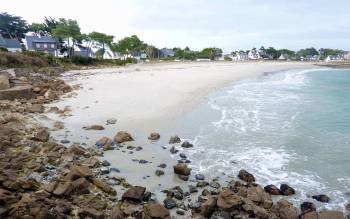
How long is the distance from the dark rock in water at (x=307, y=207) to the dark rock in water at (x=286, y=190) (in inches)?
30.8

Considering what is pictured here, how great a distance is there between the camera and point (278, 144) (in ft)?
51.3

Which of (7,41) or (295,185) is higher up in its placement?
(7,41)

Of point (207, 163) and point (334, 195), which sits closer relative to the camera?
point (334, 195)

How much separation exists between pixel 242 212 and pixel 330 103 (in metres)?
23.1

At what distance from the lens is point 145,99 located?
83.7 ft

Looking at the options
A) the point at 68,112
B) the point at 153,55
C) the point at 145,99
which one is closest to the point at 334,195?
the point at 68,112

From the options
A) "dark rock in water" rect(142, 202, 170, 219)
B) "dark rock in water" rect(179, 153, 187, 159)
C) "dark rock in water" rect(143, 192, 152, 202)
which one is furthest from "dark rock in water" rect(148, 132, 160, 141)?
"dark rock in water" rect(142, 202, 170, 219)

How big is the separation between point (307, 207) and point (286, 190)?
1.02 meters

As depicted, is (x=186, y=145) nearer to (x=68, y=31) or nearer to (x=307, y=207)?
(x=307, y=207)

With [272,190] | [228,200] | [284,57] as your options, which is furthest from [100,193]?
[284,57]

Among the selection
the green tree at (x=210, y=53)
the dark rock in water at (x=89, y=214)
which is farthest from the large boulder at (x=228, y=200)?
the green tree at (x=210, y=53)

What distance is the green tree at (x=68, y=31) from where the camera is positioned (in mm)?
70144

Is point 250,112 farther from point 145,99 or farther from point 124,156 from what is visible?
point 124,156

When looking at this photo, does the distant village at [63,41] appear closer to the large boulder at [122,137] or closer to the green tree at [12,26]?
the green tree at [12,26]
